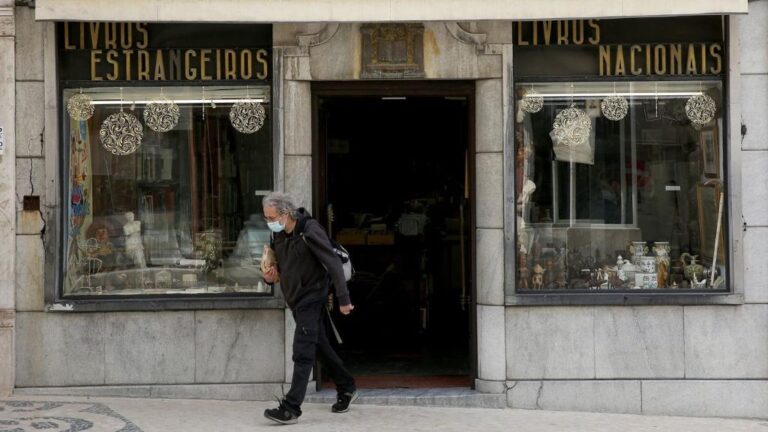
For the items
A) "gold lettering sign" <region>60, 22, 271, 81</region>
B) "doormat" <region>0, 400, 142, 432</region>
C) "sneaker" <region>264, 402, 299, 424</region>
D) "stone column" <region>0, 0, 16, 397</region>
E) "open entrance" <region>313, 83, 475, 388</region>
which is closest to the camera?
"doormat" <region>0, 400, 142, 432</region>

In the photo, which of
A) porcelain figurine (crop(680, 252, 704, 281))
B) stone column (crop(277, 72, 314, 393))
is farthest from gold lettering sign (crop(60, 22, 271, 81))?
porcelain figurine (crop(680, 252, 704, 281))

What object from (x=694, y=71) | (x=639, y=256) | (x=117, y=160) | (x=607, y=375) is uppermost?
(x=694, y=71)

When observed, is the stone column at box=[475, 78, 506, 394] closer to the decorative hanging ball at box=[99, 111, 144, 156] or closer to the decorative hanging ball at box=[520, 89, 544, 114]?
the decorative hanging ball at box=[520, 89, 544, 114]

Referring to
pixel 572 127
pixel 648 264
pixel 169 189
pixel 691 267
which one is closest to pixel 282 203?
pixel 169 189

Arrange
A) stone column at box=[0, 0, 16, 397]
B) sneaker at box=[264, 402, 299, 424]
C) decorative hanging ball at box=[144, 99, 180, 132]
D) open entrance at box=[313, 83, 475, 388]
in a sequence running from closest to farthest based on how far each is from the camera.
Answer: sneaker at box=[264, 402, 299, 424] < stone column at box=[0, 0, 16, 397] < decorative hanging ball at box=[144, 99, 180, 132] < open entrance at box=[313, 83, 475, 388]

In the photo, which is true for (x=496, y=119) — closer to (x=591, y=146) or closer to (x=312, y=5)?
(x=591, y=146)

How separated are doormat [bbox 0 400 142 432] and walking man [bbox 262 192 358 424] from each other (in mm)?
1210

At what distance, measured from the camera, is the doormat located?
849cm

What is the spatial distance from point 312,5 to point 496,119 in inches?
73.3

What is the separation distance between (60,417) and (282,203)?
95.5 inches

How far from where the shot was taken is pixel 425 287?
1325 cm

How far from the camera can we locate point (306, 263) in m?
8.76

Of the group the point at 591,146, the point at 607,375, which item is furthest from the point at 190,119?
the point at 607,375

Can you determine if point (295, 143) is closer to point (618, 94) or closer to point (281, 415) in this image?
point (281, 415)
